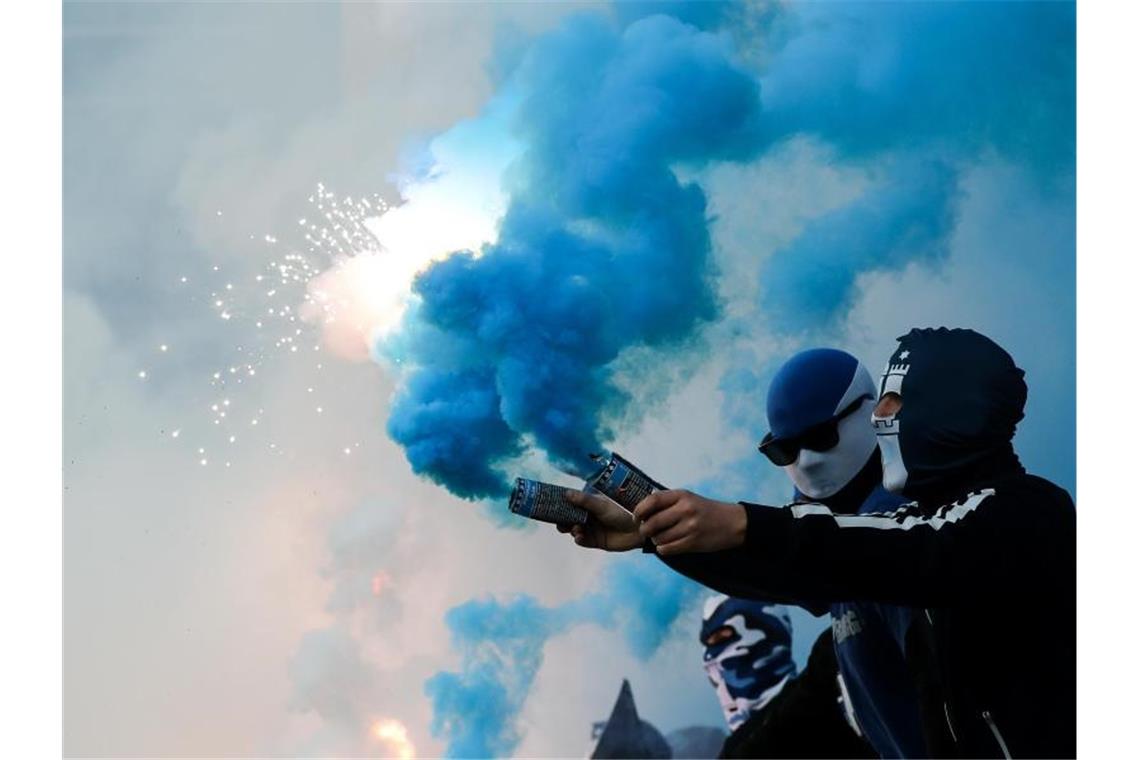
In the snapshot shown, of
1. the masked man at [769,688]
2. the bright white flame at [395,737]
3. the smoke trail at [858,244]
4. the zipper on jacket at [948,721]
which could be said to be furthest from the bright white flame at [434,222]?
the zipper on jacket at [948,721]

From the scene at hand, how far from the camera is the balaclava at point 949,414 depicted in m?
1.81

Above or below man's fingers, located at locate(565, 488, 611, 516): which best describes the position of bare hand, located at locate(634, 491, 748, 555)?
below

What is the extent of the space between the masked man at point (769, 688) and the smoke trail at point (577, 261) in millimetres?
878

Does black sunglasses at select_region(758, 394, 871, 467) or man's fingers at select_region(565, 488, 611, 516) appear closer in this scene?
man's fingers at select_region(565, 488, 611, 516)

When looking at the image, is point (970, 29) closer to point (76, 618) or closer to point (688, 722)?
point (688, 722)

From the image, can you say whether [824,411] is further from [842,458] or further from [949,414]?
[949,414]

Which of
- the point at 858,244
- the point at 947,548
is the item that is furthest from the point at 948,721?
the point at 858,244

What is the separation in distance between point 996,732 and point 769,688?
2.36 m

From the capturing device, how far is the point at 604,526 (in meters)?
1.84

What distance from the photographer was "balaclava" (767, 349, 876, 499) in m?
2.42

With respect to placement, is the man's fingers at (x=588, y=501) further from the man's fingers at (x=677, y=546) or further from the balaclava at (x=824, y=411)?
the balaclava at (x=824, y=411)

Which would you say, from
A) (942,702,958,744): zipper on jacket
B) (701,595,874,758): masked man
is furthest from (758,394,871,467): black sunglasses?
(701,595,874,758): masked man

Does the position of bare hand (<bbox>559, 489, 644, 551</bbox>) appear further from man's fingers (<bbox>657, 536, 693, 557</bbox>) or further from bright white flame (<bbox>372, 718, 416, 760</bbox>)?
bright white flame (<bbox>372, 718, 416, 760</bbox>)

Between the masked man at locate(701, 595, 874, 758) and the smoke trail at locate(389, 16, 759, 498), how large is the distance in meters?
0.88
